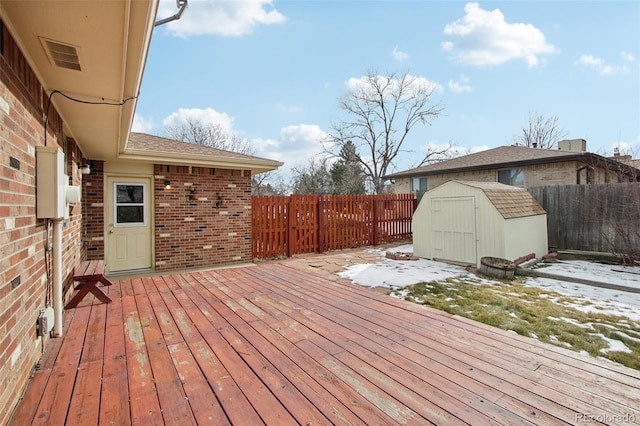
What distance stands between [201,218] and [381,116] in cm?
2139

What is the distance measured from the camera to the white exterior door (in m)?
6.39

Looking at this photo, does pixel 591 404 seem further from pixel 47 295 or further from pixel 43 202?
pixel 47 295

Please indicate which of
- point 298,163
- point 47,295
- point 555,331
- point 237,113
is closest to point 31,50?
point 47,295

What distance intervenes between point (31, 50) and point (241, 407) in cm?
289

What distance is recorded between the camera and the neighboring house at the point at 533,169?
1048 cm

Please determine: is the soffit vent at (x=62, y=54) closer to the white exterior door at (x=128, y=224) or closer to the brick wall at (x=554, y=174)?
the white exterior door at (x=128, y=224)

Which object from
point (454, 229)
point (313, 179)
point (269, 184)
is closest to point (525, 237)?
point (454, 229)

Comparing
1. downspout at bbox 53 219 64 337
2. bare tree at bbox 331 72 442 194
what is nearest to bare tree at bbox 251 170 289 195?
bare tree at bbox 331 72 442 194

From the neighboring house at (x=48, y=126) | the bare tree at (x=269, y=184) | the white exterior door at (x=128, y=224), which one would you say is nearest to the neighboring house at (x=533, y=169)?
the white exterior door at (x=128, y=224)

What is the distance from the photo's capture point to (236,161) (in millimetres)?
6996

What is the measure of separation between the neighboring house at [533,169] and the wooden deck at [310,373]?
371 inches

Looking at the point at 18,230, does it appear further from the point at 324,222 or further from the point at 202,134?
the point at 202,134

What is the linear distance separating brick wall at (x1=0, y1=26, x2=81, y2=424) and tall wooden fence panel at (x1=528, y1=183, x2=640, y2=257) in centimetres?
1046

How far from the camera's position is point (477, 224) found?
689 centimetres
